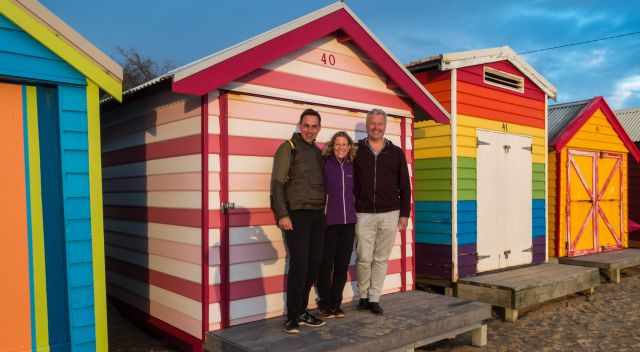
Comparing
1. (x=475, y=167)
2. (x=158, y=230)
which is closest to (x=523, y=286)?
(x=475, y=167)

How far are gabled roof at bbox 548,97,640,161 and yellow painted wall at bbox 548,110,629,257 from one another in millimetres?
114

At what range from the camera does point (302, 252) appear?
13.6 feet

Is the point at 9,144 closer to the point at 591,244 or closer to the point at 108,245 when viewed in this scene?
the point at 108,245

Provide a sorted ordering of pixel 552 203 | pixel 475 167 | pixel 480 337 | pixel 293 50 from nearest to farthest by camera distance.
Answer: pixel 293 50 < pixel 480 337 < pixel 475 167 < pixel 552 203

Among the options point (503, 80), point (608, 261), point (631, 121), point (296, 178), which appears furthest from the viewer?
point (631, 121)

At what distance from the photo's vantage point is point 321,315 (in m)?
4.77

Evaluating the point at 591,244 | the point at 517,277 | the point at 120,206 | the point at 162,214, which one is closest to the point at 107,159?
the point at 120,206

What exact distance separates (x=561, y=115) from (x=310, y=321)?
28.9 ft

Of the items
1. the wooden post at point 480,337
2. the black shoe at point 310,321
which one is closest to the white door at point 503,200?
the wooden post at point 480,337

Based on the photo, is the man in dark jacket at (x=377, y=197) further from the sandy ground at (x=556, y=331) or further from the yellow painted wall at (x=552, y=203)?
the yellow painted wall at (x=552, y=203)

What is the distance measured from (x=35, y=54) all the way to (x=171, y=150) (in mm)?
1488

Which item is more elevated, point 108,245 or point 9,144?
point 9,144

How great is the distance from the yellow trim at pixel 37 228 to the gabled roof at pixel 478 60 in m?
5.48

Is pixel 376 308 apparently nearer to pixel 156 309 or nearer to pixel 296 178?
pixel 296 178
